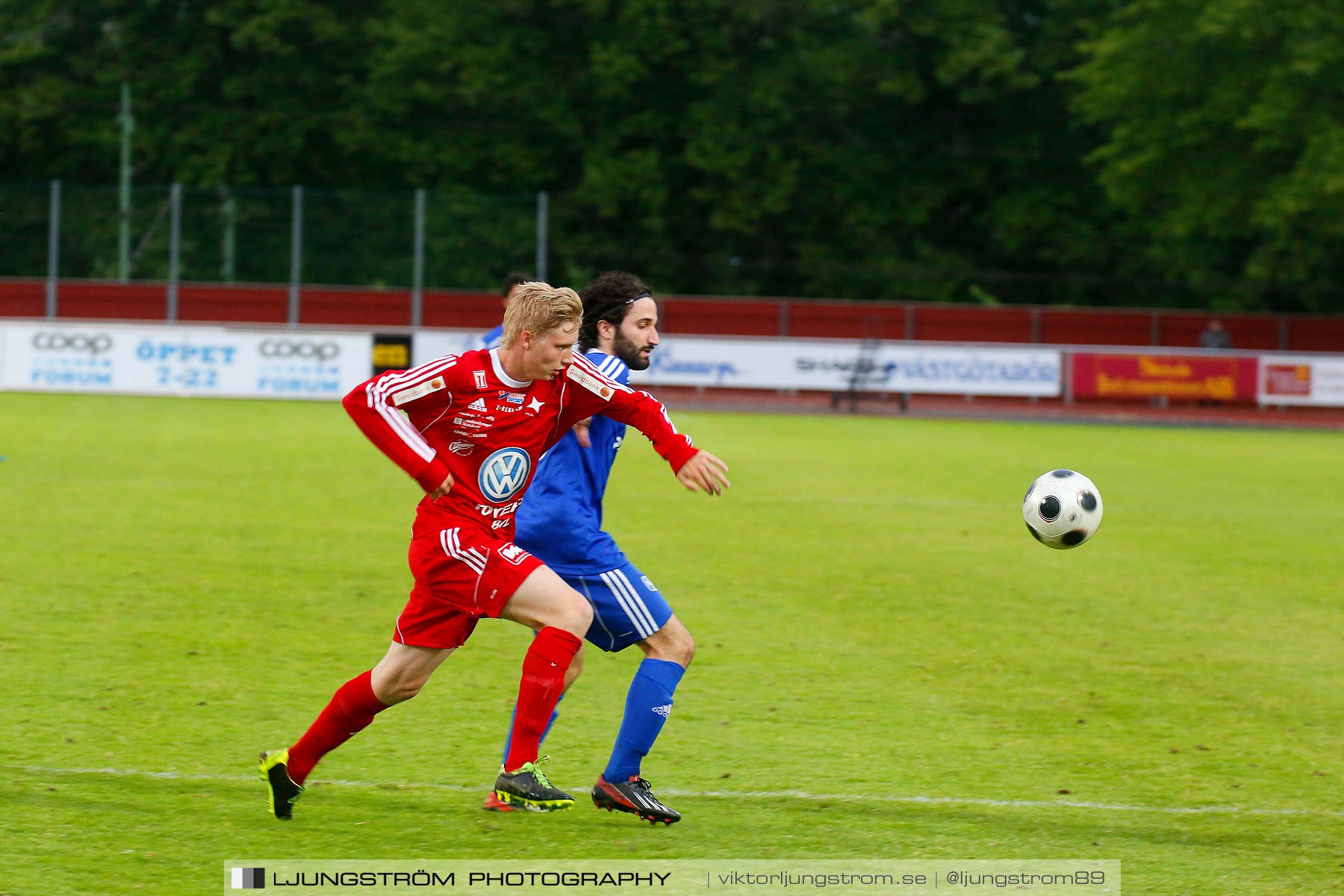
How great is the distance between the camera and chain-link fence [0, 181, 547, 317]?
116 feet

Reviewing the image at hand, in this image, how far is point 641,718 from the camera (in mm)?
5258

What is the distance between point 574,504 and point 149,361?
2175 centimetres

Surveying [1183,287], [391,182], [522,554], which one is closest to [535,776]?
[522,554]

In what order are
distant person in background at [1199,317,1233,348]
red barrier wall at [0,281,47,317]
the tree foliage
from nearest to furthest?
distant person in background at [1199,317,1233,348]
red barrier wall at [0,281,47,317]
the tree foliage

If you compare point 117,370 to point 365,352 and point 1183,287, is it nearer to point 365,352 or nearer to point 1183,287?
point 365,352

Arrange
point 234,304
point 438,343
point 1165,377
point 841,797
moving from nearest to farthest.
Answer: point 841,797, point 438,343, point 1165,377, point 234,304

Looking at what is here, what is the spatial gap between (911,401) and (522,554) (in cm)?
2614

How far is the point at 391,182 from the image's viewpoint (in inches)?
1901

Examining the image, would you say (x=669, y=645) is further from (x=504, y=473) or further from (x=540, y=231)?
(x=540, y=231)

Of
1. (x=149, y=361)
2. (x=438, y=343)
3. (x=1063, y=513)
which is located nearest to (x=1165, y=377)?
(x=438, y=343)

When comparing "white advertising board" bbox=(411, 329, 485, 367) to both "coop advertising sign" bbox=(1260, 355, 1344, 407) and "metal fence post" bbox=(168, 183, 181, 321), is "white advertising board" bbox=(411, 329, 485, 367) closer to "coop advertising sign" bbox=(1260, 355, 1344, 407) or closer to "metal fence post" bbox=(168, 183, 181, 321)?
"metal fence post" bbox=(168, 183, 181, 321)

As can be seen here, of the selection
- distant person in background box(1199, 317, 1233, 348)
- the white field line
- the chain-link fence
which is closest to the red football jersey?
the white field line

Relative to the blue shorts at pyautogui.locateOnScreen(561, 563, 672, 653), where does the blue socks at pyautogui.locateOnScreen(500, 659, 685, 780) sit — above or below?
below

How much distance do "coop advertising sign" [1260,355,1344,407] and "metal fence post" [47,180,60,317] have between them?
2673 cm
